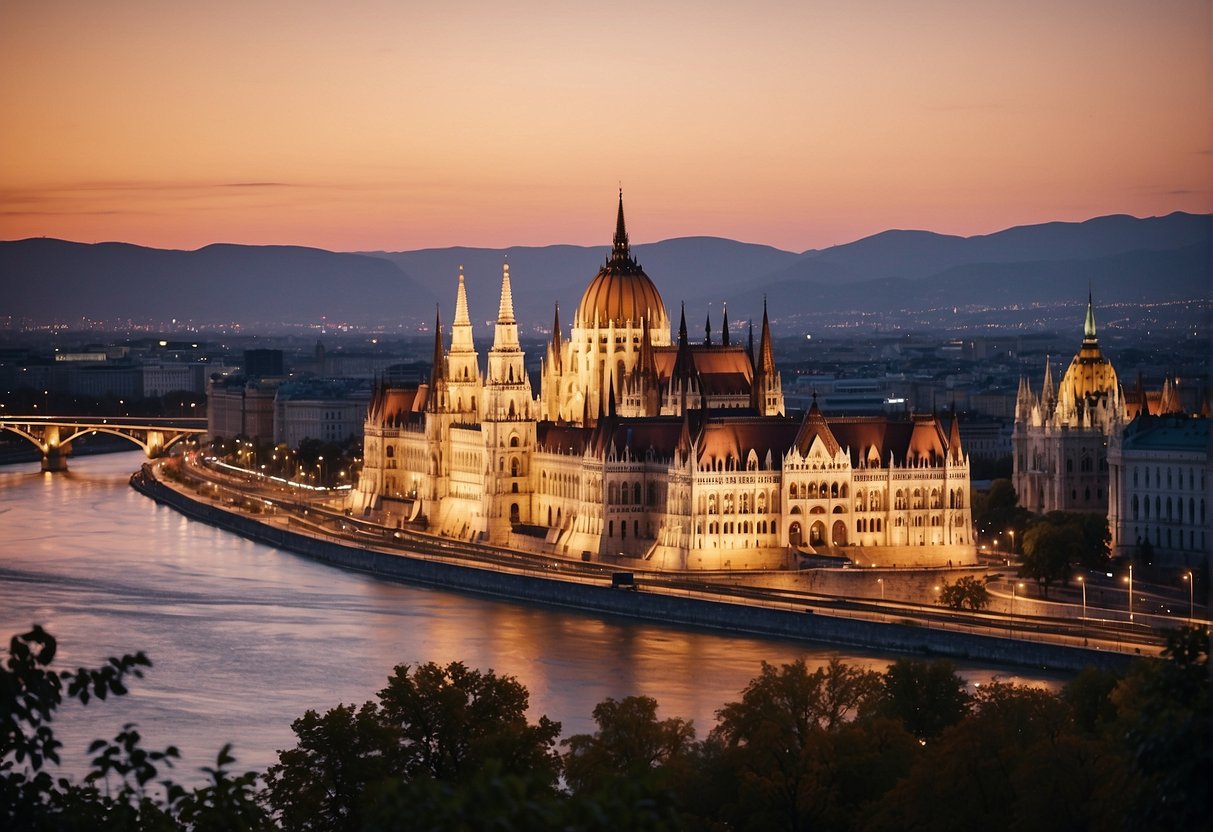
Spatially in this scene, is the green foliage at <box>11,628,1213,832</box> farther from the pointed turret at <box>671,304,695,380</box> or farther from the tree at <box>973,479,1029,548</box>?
the pointed turret at <box>671,304,695,380</box>

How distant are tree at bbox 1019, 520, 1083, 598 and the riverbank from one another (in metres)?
4.54

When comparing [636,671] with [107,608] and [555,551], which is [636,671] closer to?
[107,608]

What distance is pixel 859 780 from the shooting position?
28.0m

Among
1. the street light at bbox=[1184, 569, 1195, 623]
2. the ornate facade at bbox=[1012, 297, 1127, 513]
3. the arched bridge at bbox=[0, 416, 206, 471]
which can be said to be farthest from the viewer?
the arched bridge at bbox=[0, 416, 206, 471]

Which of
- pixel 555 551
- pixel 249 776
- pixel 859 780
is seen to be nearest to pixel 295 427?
pixel 555 551

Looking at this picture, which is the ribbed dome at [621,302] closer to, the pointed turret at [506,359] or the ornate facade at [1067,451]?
the pointed turret at [506,359]

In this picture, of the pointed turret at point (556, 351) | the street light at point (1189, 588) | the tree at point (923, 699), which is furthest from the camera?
the pointed turret at point (556, 351)

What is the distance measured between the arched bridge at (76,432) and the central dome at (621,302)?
41026 millimetres

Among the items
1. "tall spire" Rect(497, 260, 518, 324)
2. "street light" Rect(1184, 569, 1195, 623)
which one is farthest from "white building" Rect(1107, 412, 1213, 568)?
"tall spire" Rect(497, 260, 518, 324)

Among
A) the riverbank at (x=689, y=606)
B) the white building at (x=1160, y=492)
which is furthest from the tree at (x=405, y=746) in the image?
the white building at (x=1160, y=492)

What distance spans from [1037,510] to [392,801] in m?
55.6

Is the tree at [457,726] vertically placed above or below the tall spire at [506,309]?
below

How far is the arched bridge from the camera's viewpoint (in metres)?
112

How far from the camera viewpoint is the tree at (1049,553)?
5453cm
